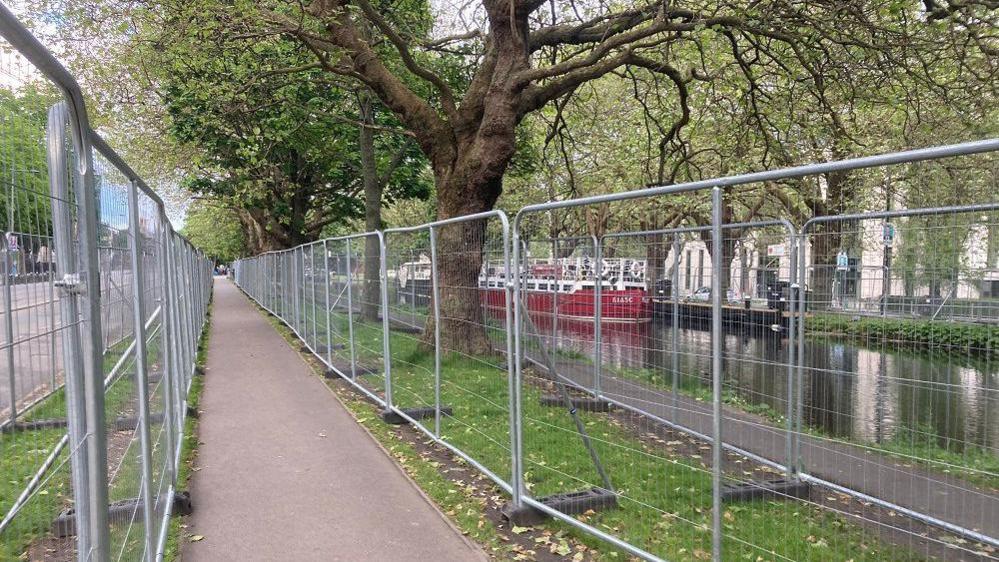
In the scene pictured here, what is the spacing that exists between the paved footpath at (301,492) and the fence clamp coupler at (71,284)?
2.83 metres

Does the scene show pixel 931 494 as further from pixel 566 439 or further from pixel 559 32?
pixel 559 32

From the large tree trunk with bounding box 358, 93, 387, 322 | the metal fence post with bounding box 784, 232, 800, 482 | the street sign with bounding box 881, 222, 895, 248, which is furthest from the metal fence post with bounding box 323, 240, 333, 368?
the street sign with bounding box 881, 222, 895, 248

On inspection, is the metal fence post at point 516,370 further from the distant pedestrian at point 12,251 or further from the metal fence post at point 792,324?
the distant pedestrian at point 12,251

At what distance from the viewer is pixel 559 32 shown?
10367 millimetres

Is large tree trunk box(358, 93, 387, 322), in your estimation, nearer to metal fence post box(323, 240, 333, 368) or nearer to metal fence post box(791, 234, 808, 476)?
metal fence post box(323, 240, 333, 368)

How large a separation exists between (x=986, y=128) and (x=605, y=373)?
27.4ft

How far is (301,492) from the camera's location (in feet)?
17.5

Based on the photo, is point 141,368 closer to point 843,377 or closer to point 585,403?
point 843,377

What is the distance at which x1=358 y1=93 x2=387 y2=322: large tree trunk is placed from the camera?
8.34 metres

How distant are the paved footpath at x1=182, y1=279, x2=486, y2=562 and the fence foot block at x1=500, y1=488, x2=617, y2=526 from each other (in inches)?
15.3

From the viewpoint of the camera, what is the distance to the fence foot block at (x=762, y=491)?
4230mm

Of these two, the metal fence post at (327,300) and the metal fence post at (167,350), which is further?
the metal fence post at (327,300)

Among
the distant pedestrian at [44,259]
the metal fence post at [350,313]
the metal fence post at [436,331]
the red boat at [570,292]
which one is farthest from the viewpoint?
the metal fence post at [350,313]

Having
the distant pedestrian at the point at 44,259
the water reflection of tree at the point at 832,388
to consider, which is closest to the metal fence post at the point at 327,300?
the water reflection of tree at the point at 832,388
